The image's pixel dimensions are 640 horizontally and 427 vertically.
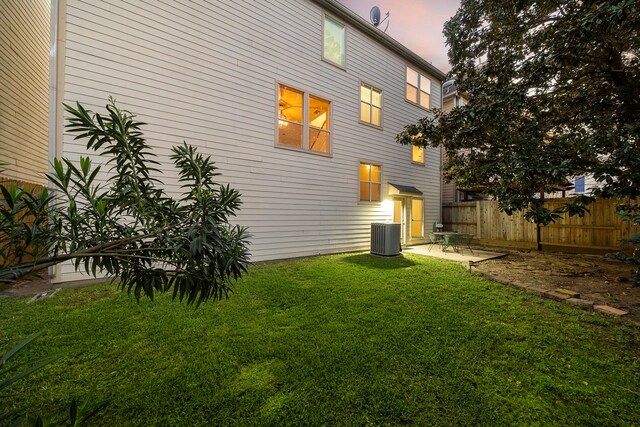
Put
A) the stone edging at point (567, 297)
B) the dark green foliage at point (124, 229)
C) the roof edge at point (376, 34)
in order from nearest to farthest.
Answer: the dark green foliage at point (124, 229) < the stone edging at point (567, 297) < the roof edge at point (376, 34)

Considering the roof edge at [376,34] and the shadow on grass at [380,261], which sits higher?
the roof edge at [376,34]

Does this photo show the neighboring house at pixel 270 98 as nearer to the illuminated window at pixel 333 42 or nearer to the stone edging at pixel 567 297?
the illuminated window at pixel 333 42

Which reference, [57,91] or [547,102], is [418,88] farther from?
[57,91]

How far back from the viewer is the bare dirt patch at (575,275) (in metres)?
4.22

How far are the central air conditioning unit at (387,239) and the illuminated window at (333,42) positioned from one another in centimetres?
597

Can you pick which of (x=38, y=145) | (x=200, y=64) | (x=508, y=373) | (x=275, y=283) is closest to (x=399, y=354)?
(x=508, y=373)

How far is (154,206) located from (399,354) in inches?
105

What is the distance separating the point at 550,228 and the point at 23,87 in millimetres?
16835

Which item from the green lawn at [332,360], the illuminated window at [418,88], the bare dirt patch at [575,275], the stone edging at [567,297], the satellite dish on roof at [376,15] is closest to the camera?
the green lawn at [332,360]

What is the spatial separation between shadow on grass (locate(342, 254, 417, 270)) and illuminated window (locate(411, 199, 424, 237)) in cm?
389

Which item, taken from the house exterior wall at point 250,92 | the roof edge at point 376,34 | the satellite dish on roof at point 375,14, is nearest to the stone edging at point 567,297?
the house exterior wall at point 250,92

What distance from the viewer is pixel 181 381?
7.03 feet

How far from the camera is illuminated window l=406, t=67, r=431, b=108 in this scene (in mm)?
11219

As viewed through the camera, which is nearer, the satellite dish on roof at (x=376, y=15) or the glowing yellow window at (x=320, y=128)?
the glowing yellow window at (x=320, y=128)
